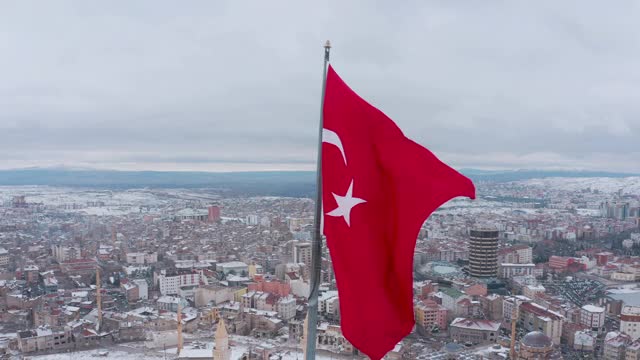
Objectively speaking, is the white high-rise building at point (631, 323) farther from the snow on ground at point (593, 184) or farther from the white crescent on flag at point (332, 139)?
the snow on ground at point (593, 184)

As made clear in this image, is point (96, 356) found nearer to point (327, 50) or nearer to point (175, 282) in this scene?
point (175, 282)

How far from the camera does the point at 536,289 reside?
18.1 meters

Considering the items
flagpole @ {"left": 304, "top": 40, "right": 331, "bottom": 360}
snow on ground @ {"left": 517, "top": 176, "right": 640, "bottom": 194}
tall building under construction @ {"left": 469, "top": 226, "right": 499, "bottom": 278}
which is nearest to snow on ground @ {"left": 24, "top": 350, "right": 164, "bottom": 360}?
flagpole @ {"left": 304, "top": 40, "right": 331, "bottom": 360}

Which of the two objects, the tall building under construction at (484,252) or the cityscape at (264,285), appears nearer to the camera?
the cityscape at (264,285)

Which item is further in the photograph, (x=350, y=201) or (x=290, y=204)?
(x=290, y=204)

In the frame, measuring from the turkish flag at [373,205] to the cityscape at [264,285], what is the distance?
37 centimetres

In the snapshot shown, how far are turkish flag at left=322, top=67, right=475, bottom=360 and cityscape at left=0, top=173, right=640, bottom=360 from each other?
1.22 feet

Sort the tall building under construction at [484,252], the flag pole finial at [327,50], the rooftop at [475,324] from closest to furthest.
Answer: the flag pole finial at [327,50]
the rooftop at [475,324]
the tall building under construction at [484,252]

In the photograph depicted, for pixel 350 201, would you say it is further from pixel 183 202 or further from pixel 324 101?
pixel 183 202

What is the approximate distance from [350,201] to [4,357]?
43.3 ft

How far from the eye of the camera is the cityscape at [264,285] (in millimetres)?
13312

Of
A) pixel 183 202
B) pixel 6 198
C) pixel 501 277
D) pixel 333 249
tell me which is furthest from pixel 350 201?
pixel 6 198

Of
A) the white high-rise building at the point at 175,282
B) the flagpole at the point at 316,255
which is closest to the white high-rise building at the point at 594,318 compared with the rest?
the white high-rise building at the point at 175,282

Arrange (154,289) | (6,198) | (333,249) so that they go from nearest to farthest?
(333,249) < (154,289) < (6,198)
